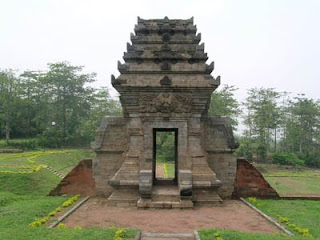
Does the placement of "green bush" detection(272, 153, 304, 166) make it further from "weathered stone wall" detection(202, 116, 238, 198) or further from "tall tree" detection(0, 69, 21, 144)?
"tall tree" detection(0, 69, 21, 144)

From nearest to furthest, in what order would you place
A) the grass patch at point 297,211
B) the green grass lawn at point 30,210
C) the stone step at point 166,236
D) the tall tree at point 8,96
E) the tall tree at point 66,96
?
the green grass lawn at point 30,210, the stone step at point 166,236, the grass patch at point 297,211, the tall tree at point 8,96, the tall tree at point 66,96

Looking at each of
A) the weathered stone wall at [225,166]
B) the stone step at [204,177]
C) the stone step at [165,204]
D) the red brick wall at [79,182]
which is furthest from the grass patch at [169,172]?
the stone step at [165,204]

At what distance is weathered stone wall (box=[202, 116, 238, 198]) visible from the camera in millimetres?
12745

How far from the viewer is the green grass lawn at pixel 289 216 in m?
7.39

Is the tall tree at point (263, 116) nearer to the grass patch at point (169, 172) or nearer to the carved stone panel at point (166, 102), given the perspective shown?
the grass patch at point (169, 172)

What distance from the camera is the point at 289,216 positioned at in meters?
9.89

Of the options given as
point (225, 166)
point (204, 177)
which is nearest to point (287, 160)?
point (225, 166)

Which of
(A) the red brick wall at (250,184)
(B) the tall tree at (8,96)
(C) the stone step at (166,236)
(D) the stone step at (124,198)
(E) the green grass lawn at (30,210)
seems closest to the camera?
(E) the green grass lawn at (30,210)

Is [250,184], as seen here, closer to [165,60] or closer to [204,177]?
[204,177]

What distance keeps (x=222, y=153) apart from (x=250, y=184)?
67.6 inches

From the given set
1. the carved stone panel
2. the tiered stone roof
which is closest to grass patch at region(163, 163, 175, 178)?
the carved stone panel

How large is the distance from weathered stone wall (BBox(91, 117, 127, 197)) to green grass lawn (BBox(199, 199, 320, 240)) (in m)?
5.40

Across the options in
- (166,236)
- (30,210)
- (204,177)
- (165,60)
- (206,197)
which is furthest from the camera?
(165,60)

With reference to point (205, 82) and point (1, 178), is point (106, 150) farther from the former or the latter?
point (1, 178)
